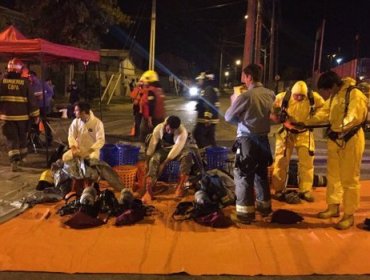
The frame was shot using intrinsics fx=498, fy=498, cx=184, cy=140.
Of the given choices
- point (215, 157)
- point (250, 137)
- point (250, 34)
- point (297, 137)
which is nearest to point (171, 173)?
point (215, 157)

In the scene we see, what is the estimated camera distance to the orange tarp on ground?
4766 mm

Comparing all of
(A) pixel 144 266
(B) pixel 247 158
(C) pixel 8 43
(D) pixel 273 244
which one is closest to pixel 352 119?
(B) pixel 247 158

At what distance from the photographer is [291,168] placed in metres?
8.09

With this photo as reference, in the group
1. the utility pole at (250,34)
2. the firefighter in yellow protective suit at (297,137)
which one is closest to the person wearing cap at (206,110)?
the firefighter in yellow protective suit at (297,137)

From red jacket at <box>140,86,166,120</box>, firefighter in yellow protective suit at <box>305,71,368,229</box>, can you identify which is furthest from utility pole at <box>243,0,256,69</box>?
firefighter in yellow protective suit at <box>305,71,368,229</box>

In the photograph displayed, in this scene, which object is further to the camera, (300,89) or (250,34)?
(250,34)

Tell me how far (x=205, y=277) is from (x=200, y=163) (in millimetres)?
3083

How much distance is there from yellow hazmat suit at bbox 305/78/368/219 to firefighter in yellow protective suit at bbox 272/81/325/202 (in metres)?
0.88

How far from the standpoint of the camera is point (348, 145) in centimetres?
582

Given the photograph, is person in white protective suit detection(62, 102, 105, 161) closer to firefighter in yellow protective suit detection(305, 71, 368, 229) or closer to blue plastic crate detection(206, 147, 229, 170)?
blue plastic crate detection(206, 147, 229, 170)

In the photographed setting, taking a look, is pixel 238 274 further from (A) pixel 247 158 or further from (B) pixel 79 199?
(B) pixel 79 199

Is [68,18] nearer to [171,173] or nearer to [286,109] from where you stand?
[171,173]

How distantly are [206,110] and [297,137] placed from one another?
7.14ft

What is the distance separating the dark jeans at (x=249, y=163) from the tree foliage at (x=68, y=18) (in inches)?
747
